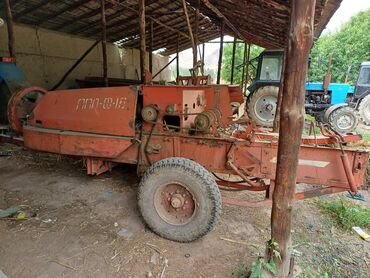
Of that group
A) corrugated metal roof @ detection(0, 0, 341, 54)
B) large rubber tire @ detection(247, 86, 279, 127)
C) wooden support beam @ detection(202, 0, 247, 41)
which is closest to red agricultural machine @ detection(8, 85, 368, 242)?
corrugated metal roof @ detection(0, 0, 341, 54)

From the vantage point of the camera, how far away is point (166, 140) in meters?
3.12

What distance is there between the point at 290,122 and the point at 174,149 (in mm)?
1505

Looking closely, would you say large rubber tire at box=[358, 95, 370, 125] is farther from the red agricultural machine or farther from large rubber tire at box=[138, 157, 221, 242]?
large rubber tire at box=[138, 157, 221, 242]

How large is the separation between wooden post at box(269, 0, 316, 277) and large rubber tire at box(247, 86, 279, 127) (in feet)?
22.8

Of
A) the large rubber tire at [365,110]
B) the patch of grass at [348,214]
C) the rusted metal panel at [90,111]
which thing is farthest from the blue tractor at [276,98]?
the rusted metal panel at [90,111]

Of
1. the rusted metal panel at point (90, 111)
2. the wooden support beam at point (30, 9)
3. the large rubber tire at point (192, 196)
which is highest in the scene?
the wooden support beam at point (30, 9)

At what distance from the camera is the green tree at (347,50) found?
1880 cm

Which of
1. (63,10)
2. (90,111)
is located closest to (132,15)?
(63,10)

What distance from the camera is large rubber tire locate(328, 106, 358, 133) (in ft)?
28.6

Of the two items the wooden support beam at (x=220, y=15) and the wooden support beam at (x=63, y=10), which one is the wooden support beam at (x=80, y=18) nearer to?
the wooden support beam at (x=63, y=10)

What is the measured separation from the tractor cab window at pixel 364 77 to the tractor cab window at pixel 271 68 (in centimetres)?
383

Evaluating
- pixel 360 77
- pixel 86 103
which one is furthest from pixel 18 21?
pixel 360 77

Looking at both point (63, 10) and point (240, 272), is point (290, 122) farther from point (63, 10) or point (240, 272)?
point (63, 10)

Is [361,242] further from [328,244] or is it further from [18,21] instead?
[18,21]
